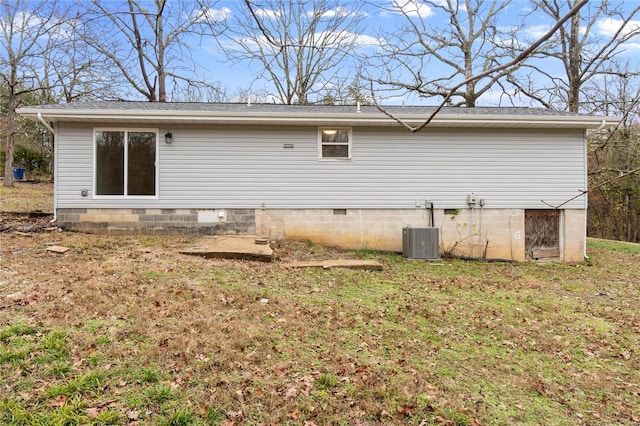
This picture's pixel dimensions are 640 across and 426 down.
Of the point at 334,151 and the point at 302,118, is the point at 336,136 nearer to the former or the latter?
the point at 334,151

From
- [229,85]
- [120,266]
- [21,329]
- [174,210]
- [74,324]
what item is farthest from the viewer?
[229,85]

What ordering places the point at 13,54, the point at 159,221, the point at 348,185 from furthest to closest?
the point at 13,54, the point at 348,185, the point at 159,221

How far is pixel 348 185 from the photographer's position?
29.3 feet

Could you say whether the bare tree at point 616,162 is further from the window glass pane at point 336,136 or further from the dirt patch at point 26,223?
the dirt patch at point 26,223

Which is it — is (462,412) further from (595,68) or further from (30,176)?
(30,176)

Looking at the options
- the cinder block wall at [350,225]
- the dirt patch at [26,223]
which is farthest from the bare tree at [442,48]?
the dirt patch at [26,223]

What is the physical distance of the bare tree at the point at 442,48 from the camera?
17.2m

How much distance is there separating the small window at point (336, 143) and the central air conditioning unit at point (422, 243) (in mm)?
2239

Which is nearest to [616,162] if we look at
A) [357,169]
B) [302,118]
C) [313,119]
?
[357,169]

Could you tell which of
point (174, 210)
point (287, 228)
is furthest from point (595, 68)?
point (174, 210)

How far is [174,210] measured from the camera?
8.58 metres

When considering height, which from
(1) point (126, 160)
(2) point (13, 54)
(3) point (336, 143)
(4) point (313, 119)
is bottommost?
(1) point (126, 160)

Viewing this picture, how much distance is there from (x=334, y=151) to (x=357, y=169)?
662 mm

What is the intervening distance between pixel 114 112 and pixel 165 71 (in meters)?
10.1
